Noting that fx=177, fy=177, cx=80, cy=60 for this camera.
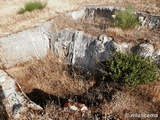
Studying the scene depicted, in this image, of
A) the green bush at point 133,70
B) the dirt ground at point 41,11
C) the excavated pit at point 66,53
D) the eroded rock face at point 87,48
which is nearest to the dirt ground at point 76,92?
the excavated pit at point 66,53

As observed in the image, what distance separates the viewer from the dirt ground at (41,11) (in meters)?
7.23

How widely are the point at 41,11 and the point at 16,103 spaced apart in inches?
231

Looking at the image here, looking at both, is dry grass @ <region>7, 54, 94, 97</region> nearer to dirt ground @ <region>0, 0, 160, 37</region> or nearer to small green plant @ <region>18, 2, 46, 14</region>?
dirt ground @ <region>0, 0, 160, 37</region>

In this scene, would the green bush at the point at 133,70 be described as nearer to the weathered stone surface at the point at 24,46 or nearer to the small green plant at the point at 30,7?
the weathered stone surface at the point at 24,46

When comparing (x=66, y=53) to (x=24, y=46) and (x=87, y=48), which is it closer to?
(x=87, y=48)

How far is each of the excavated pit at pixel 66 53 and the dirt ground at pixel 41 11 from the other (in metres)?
0.60

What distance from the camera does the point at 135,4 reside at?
837 centimetres

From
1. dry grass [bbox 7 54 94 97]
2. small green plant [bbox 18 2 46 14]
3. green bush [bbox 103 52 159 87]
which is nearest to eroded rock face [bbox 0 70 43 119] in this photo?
dry grass [bbox 7 54 94 97]

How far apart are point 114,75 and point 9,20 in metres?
5.61

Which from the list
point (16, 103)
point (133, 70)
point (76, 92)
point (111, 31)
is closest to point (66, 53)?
point (111, 31)

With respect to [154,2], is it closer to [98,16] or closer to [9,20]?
[98,16]

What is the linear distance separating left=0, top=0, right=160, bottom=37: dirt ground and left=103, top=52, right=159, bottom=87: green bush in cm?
375

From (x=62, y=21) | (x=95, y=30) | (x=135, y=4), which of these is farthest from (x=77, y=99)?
(x=135, y=4)

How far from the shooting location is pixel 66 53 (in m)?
6.92
